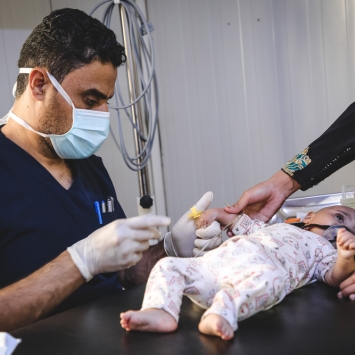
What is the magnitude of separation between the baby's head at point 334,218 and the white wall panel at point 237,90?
47.9 inches

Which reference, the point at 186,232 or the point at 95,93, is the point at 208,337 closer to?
the point at 186,232

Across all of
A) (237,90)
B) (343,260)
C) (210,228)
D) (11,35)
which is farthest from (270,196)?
(11,35)

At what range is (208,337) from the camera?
964 millimetres

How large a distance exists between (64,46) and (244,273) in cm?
94

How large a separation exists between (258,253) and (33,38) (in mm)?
1024

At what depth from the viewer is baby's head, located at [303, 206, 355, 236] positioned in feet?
5.16

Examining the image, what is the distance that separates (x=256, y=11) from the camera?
3105 mm

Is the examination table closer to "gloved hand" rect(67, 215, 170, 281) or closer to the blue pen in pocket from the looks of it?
"gloved hand" rect(67, 215, 170, 281)

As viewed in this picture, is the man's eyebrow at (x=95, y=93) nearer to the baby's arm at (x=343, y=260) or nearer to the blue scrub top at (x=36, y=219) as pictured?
the blue scrub top at (x=36, y=219)

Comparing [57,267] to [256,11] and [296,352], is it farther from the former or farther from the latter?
[256,11]

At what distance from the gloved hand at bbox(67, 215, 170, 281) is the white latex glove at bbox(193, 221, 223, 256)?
0.35 metres

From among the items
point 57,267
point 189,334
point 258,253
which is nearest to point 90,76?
point 57,267

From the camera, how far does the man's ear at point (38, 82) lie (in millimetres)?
1505

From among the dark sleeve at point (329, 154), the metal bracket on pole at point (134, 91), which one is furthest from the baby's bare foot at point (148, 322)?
the metal bracket on pole at point (134, 91)
